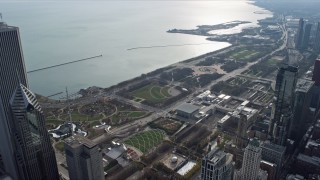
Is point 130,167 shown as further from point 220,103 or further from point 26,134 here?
point 220,103

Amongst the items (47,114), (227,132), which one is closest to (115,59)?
(47,114)

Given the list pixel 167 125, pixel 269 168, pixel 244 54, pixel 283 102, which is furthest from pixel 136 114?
pixel 244 54

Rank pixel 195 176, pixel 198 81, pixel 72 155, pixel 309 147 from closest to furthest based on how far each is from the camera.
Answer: pixel 72 155 < pixel 195 176 < pixel 309 147 < pixel 198 81

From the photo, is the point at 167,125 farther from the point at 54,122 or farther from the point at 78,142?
the point at 78,142

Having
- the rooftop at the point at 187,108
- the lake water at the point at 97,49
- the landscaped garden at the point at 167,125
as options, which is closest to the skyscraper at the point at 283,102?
the rooftop at the point at 187,108

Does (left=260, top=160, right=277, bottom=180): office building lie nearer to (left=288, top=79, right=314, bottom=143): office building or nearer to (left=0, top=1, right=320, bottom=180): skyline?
(left=0, top=1, right=320, bottom=180): skyline

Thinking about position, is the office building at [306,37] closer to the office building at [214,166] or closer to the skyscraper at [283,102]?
the skyscraper at [283,102]
